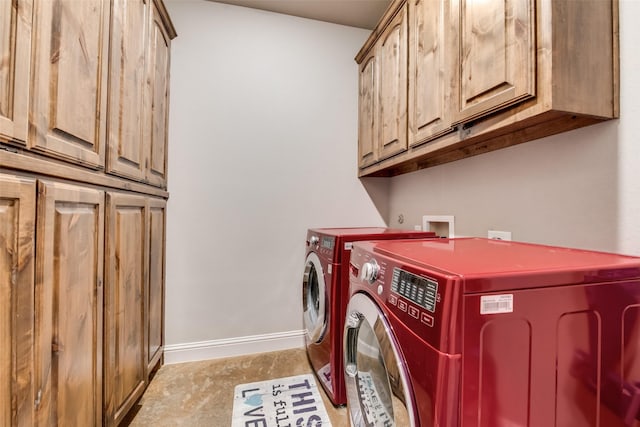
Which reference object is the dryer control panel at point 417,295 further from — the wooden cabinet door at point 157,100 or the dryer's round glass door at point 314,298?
the wooden cabinet door at point 157,100

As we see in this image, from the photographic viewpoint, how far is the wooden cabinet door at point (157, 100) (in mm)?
1633

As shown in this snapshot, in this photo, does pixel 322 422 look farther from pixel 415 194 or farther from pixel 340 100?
pixel 340 100

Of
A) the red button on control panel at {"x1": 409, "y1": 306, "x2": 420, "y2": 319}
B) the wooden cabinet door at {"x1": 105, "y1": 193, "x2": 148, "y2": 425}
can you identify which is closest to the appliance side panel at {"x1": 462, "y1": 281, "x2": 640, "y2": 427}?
the red button on control panel at {"x1": 409, "y1": 306, "x2": 420, "y2": 319}

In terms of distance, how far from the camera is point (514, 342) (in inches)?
23.6

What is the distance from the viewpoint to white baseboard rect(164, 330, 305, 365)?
6.63 feet

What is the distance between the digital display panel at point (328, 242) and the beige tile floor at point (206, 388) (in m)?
0.88

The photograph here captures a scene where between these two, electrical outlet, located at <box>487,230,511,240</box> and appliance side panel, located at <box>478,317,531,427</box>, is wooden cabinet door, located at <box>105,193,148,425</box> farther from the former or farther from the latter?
electrical outlet, located at <box>487,230,511,240</box>

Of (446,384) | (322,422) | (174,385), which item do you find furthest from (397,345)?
(174,385)

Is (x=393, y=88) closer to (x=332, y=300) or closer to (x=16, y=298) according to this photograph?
(x=332, y=300)

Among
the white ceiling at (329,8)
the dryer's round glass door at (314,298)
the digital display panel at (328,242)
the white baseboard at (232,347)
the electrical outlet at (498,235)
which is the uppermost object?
the white ceiling at (329,8)

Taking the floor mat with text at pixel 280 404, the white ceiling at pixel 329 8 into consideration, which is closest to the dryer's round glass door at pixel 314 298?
the floor mat with text at pixel 280 404

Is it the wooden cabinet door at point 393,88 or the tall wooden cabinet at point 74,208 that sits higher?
the wooden cabinet door at point 393,88

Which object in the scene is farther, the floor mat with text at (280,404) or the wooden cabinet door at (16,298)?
the floor mat with text at (280,404)

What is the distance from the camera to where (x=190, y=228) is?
2082 mm
